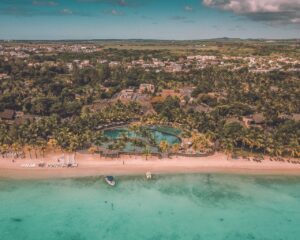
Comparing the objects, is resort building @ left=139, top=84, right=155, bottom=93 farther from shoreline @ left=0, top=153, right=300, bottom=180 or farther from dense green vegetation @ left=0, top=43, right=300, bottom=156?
shoreline @ left=0, top=153, right=300, bottom=180

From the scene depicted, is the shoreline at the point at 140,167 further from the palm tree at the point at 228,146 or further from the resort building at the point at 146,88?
the resort building at the point at 146,88

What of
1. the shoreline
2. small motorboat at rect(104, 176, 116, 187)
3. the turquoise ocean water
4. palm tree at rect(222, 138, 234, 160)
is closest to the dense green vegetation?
palm tree at rect(222, 138, 234, 160)

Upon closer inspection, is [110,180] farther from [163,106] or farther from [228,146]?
→ [163,106]

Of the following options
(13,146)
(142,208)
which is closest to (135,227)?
(142,208)

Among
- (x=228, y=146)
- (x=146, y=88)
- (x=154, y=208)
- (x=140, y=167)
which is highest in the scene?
(x=146, y=88)

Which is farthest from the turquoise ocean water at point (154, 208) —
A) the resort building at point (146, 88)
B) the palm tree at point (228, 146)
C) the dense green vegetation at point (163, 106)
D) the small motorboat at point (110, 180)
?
the resort building at point (146, 88)

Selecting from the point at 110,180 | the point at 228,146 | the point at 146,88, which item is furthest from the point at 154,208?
the point at 146,88
